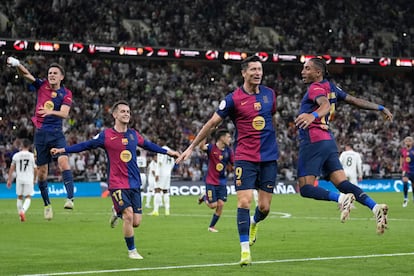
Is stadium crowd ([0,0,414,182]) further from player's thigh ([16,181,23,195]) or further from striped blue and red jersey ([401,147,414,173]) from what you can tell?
player's thigh ([16,181,23,195])

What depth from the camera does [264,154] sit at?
44.4ft

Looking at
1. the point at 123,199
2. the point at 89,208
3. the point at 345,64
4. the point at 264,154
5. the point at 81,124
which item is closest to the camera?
the point at 264,154

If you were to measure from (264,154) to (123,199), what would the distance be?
2.86 meters

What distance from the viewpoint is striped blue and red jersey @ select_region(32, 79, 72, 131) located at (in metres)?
19.4

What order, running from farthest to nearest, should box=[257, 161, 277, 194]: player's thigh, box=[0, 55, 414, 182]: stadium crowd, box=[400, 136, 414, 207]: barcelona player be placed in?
box=[0, 55, 414, 182]: stadium crowd, box=[400, 136, 414, 207]: barcelona player, box=[257, 161, 277, 194]: player's thigh

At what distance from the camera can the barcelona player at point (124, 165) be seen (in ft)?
49.1

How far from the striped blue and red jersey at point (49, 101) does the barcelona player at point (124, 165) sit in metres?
4.15

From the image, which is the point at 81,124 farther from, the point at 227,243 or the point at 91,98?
the point at 227,243

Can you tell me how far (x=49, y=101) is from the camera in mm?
19469

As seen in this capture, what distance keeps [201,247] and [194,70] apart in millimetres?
41797

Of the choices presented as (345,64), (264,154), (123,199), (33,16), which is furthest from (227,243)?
(345,64)

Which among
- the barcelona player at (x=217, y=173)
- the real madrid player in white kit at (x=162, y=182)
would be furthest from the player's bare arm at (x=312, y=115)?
the real madrid player in white kit at (x=162, y=182)

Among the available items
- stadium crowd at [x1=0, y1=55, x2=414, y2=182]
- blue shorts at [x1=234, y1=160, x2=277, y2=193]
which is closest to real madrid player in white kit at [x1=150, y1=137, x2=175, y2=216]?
stadium crowd at [x1=0, y1=55, x2=414, y2=182]

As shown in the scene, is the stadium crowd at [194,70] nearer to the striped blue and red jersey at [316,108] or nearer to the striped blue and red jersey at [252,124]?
the striped blue and red jersey at [316,108]
